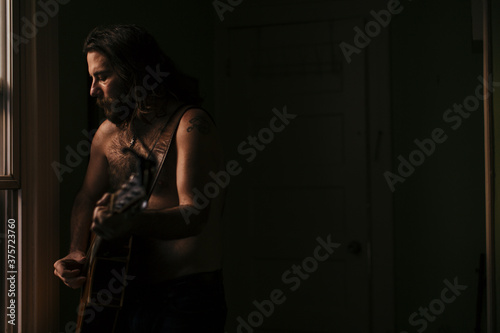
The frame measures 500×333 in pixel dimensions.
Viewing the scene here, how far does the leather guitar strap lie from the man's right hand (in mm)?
358

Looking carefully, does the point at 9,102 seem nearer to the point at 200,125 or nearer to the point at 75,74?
the point at 75,74

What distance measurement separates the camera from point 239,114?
3357 mm

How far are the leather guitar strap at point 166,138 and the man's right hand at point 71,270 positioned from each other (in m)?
0.36

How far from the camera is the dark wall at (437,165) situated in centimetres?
296

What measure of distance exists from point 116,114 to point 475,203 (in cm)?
208

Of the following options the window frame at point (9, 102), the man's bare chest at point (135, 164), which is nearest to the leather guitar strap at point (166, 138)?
the man's bare chest at point (135, 164)

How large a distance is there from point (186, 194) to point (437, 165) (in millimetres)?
1972

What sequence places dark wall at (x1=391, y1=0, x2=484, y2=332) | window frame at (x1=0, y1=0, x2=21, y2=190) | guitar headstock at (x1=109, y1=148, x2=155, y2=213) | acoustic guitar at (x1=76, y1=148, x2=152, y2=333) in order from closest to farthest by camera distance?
guitar headstock at (x1=109, y1=148, x2=155, y2=213) < acoustic guitar at (x1=76, y1=148, x2=152, y2=333) < window frame at (x1=0, y1=0, x2=21, y2=190) < dark wall at (x1=391, y1=0, x2=484, y2=332)

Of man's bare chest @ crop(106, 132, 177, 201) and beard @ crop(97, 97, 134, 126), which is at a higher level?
beard @ crop(97, 97, 134, 126)

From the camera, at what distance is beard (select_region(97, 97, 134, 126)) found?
1.59 metres

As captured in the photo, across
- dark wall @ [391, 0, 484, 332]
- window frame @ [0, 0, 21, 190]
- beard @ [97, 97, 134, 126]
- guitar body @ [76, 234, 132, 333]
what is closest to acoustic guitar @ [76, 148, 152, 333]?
guitar body @ [76, 234, 132, 333]

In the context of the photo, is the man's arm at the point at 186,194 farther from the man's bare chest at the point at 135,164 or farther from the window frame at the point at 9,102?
the window frame at the point at 9,102

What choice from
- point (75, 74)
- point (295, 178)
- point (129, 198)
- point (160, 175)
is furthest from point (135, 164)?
point (295, 178)

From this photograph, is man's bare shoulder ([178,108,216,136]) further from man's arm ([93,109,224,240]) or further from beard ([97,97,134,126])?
beard ([97,97,134,126])
